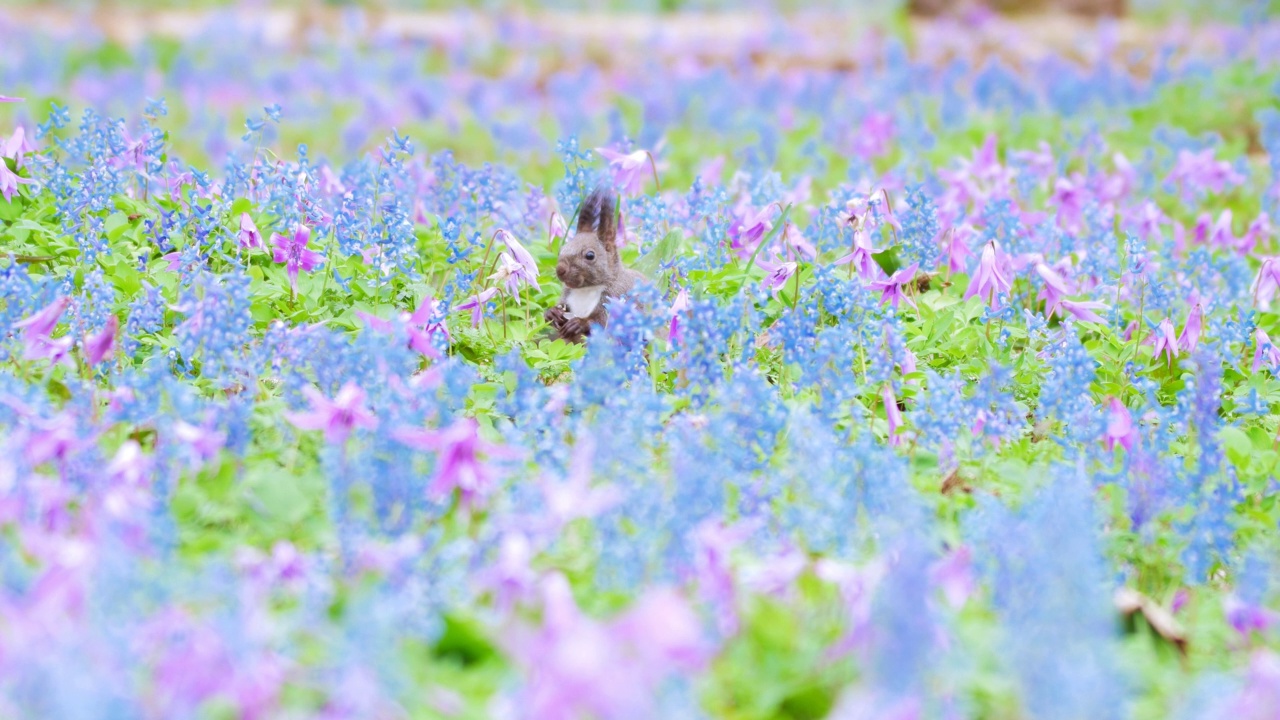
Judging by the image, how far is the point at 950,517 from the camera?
8.99ft

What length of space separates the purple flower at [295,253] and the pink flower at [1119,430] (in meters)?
1.97

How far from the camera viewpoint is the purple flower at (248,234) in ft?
12.0

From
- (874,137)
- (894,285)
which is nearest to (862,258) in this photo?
(894,285)

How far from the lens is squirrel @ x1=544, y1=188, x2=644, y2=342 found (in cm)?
354

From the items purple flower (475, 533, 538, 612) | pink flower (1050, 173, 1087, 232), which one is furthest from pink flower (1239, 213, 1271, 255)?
purple flower (475, 533, 538, 612)

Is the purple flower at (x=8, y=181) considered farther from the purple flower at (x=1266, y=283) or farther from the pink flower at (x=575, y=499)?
Answer: the purple flower at (x=1266, y=283)

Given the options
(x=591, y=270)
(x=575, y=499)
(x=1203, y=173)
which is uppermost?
(x=575, y=499)

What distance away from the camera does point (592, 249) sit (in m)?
3.54

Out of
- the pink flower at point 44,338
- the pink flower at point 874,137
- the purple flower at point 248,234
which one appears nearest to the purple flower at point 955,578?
the pink flower at point 44,338

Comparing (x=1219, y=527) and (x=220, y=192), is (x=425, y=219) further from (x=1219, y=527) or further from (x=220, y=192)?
(x=1219, y=527)

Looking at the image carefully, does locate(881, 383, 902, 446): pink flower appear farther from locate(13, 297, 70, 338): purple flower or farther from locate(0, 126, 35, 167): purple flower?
locate(0, 126, 35, 167): purple flower

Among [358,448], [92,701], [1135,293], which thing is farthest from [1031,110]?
[92,701]

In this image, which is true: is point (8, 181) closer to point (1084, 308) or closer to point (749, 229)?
point (749, 229)

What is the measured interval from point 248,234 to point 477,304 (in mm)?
640
